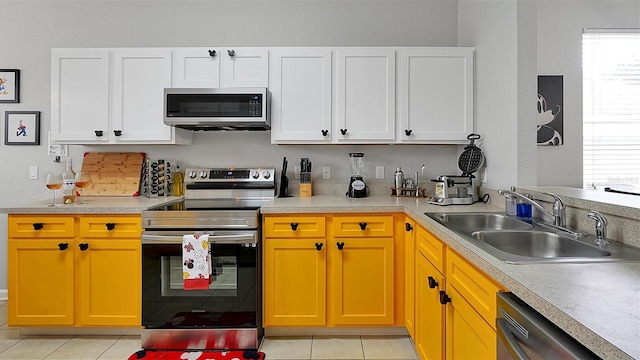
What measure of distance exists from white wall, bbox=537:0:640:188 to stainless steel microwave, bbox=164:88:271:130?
8.79 feet

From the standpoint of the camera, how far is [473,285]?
4.36ft

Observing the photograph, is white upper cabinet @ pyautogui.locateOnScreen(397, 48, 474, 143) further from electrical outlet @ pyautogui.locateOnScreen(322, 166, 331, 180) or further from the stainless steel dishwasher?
the stainless steel dishwasher

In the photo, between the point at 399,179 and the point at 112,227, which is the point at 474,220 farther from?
the point at 112,227

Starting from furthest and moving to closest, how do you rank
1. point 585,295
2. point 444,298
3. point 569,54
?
point 569,54, point 444,298, point 585,295

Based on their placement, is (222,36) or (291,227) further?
(222,36)

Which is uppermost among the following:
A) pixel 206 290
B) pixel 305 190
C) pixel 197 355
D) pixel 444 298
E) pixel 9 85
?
pixel 9 85

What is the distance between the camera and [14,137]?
10.4ft

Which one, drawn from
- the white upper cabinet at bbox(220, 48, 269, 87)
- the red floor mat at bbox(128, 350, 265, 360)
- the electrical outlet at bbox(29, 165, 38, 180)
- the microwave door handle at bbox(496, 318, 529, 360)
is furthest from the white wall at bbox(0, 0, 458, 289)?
the microwave door handle at bbox(496, 318, 529, 360)

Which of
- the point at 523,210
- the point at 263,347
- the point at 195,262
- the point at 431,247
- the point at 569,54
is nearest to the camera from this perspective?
the point at 431,247

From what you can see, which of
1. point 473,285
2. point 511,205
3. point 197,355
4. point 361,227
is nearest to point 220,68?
point 361,227

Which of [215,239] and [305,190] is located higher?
[305,190]

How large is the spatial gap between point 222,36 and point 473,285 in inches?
111

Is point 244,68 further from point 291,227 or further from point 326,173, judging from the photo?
point 291,227

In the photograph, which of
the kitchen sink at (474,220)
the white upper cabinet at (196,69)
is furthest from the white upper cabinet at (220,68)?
the kitchen sink at (474,220)
